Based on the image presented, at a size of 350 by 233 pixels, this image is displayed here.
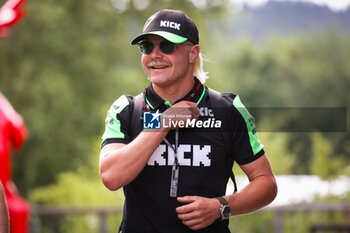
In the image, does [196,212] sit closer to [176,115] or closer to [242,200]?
[242,200]

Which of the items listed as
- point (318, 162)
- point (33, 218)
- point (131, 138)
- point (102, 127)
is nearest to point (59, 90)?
point (102, 127)

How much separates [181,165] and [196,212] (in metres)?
0.21

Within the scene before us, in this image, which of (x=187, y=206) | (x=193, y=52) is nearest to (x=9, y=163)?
(x=193, y=52)

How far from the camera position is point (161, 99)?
239cm

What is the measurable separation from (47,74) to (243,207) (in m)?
12.8

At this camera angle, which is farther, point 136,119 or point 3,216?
point 136,119

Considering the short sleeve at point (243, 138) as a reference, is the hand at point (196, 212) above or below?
below

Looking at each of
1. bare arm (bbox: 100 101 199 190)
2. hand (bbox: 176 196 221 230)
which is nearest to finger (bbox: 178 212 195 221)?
hand (bbox: 176 196 221 230)

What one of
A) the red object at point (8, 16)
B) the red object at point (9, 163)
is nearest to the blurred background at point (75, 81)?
the red object at point (9, 163)

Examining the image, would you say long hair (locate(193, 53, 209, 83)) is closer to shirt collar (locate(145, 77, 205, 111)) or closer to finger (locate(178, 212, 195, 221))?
shirt collar (locate(145, 77, 205, 111))

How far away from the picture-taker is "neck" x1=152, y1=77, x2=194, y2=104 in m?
2.40

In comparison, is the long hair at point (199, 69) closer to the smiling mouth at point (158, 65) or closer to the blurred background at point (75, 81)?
the smiling mouth at point (158, 65)

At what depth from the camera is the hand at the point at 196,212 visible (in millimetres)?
2221

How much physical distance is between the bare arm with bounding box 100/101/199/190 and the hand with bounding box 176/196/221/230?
22 centimetres
